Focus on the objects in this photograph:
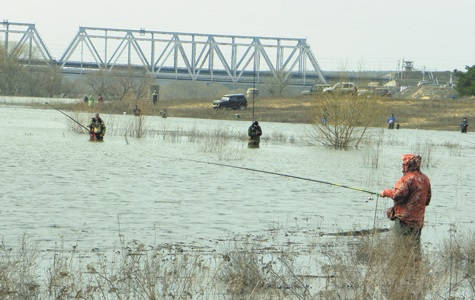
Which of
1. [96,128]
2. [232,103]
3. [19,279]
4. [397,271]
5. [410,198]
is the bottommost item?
[19,279]

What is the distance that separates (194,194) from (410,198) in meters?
10.9

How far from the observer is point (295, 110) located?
8275 centimetres

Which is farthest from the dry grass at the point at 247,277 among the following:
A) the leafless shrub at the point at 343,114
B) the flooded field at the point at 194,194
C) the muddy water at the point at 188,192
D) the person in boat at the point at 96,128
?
the leafless shrub at the point at 343,114

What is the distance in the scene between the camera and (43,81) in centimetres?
13188

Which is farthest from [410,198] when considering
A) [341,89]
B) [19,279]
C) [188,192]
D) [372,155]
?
[341,89]

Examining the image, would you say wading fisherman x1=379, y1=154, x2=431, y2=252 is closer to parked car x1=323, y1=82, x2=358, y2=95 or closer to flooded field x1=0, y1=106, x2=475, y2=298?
flooded field x1=0, y1=106, x2=475, y2=298

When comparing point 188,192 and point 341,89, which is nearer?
point 188,192

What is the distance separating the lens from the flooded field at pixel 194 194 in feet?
49.6

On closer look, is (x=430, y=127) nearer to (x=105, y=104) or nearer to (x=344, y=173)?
(x=105, y=104)

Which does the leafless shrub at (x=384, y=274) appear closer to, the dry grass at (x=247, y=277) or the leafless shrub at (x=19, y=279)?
the dry grass at (x=247, y=277)

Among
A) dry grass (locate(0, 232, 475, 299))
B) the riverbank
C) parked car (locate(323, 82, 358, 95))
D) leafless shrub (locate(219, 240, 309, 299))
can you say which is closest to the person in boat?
parked car (locate(323, 82, 358, 95))

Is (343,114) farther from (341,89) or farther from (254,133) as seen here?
(254,133)

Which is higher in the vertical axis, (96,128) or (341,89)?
(341,89)

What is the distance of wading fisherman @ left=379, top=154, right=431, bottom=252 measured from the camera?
1106cm
